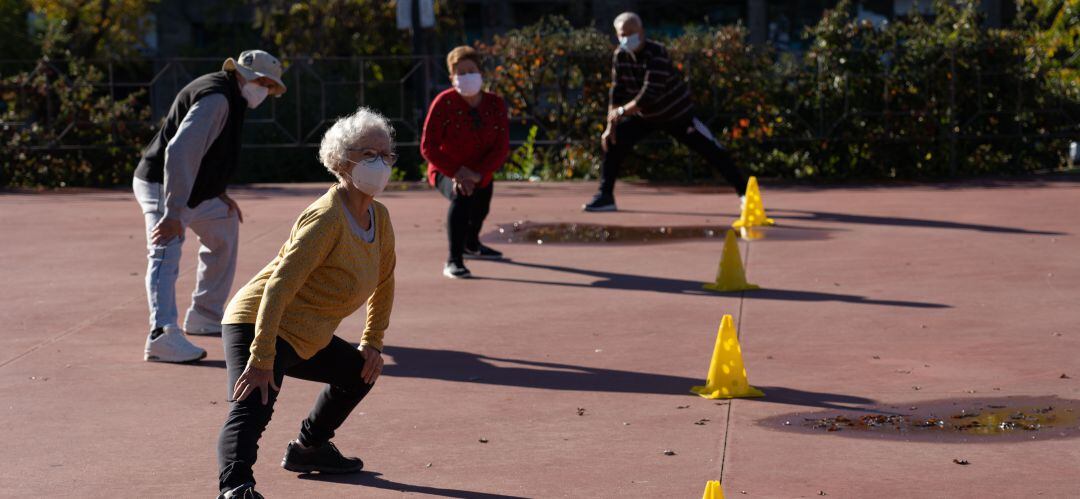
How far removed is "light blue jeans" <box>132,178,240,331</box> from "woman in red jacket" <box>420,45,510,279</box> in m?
2.26

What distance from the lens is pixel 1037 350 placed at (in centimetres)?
783

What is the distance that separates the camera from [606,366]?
7.70 metres

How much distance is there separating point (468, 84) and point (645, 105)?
12.2 feet

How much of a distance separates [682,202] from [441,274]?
488cm

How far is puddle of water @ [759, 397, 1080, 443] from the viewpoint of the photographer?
616 centimetres

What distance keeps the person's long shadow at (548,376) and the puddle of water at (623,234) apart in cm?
458

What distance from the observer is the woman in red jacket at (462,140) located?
10.4 meters

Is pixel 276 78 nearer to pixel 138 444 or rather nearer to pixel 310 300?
pixel 138 444

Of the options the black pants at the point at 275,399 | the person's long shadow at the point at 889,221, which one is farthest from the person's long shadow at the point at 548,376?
the person's long shadow at the point at 889,221

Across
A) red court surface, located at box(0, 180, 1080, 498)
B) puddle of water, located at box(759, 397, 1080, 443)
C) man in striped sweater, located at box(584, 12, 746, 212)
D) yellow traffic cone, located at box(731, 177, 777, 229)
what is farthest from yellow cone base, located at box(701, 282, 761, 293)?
man in striped sweater, located at box(584, 12, 746, 212)

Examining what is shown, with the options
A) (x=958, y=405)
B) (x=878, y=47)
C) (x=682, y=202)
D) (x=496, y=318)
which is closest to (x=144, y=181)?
(x=496, y=318)

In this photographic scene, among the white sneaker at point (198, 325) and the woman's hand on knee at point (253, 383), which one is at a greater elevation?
the woman's hand on knee at point (253, 383)

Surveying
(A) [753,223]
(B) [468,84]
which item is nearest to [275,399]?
(B) [468,84]

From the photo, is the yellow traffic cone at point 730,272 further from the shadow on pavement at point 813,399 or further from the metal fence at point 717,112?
the metal fence at point 717,112
